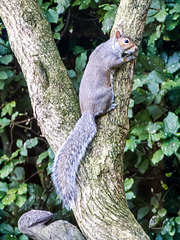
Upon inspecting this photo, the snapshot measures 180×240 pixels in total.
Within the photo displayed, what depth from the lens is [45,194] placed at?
2.43 m

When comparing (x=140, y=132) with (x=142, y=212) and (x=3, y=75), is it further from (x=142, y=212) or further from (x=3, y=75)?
(x=3, y=75)

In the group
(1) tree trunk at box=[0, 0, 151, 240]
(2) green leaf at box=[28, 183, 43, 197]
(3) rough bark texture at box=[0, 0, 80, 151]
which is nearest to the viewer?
(1) tree trunk at box=[0, 0, 151, 240]

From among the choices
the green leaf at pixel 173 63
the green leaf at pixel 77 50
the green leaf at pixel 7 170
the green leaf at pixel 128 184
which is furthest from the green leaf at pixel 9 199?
the green leaf at pixel 173 63

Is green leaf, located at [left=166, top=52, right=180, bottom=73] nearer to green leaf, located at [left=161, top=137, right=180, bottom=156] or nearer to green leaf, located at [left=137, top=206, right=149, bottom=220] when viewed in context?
green leaf, located at [left=161, top=137, right=180, bottom=156]

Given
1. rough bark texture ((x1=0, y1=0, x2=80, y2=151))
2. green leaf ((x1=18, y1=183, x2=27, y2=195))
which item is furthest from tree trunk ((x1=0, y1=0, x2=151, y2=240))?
green leaf ((x1=18, y1=183, x2=27, y2=195))

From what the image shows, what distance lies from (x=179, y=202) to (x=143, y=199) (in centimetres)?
27

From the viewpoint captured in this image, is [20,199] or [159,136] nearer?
[159,136]

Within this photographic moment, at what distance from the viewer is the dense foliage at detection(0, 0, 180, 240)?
6.40 ft

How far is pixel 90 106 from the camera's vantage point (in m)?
1.53

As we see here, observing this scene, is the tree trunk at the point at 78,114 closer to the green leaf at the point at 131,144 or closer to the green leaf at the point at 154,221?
the green leaf at the point at 131,144

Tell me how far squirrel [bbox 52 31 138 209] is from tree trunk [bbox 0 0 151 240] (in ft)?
0.10

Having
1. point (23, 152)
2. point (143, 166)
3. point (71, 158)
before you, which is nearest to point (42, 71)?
point (71, 158)

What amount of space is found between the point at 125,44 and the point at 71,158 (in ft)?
2.22

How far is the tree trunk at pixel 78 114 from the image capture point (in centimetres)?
119
